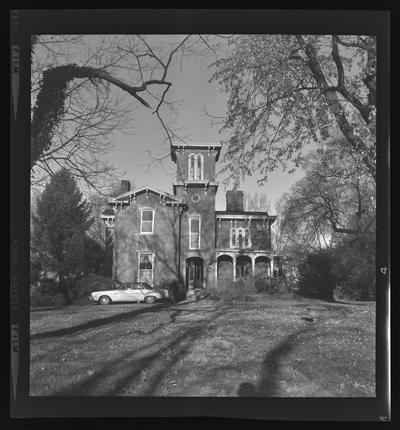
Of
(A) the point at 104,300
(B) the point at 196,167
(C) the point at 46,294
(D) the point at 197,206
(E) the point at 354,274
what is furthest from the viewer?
(D) the point at 197,206

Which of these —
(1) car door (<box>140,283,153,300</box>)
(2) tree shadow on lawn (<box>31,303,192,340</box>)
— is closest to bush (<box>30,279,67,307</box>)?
(2) tree shadow on lawn (<box>31,303,192,340</box>)

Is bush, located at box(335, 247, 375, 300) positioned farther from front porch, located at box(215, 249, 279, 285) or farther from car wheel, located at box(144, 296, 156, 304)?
car wheel, located at box(144, 296, 156, 304)

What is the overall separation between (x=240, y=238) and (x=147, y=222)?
1.32m

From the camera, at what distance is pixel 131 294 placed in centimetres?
532

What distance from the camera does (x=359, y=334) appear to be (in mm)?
4941

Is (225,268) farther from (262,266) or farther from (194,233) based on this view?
(194,233)

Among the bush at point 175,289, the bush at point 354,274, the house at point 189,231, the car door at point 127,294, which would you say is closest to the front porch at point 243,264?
the house at point 189,231

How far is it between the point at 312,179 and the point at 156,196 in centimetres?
213

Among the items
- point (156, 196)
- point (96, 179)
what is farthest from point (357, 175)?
point (96, 179)

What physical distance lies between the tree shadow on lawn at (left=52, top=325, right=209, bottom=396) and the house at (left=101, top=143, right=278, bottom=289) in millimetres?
753

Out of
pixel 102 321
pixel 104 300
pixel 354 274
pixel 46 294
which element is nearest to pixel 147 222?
pixel 104 300

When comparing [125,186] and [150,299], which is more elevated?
[125,186]

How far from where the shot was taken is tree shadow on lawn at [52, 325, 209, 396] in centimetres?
466

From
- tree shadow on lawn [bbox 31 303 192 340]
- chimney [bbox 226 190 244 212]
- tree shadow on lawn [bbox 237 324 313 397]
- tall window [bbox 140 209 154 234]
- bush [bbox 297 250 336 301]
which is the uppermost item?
chimney [bbox 226 190 244 212]
